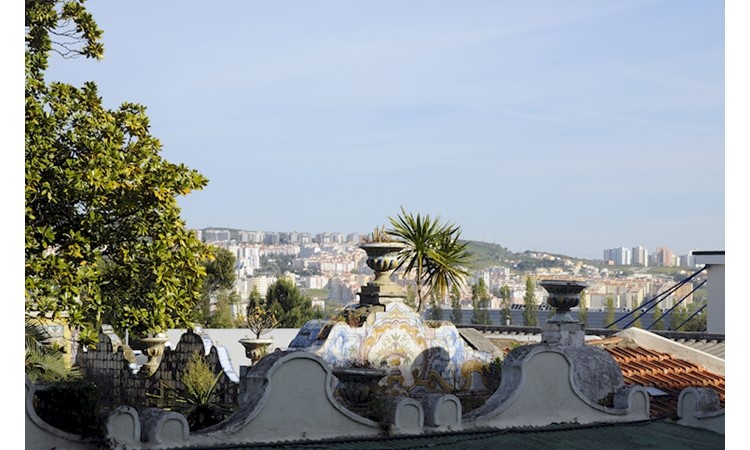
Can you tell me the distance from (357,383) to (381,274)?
111 inches

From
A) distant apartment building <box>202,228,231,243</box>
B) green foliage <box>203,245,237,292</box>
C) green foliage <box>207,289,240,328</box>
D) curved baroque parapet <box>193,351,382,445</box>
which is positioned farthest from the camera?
distant apartment building <box>202,228,231,243</box>

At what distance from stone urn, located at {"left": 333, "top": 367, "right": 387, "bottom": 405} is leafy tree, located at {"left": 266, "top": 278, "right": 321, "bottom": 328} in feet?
127

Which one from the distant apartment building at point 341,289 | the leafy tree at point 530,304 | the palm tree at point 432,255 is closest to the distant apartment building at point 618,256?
the distant apartment building at point 341,289

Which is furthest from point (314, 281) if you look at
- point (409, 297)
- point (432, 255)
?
point (432, 255)

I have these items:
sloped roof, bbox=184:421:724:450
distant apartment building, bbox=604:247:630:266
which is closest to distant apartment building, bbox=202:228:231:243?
distant apartment building, bbox=604:247:630:266

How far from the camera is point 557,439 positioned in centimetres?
1183

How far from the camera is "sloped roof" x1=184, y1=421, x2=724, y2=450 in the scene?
34.9 ft

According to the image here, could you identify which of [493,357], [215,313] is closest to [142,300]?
[493,357]

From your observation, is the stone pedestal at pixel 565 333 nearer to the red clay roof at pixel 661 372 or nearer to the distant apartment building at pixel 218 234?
the red clay roof at pixel 661 372

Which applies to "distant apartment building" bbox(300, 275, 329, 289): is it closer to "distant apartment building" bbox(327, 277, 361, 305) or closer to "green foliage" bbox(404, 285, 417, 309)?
"distant apartment building" bbox(327, 277, 361, 305)

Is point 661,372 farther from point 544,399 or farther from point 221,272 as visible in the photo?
point 221,272

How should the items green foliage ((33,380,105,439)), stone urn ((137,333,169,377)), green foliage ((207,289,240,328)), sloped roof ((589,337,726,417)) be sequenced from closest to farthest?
green foliage ((33,380,105,439)) < sloped roof ((589,337,726,417)) < stone urn ((137,333,169,377)) < green foliage ((207,289,240,328))

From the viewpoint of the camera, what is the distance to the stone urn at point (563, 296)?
15567 mm

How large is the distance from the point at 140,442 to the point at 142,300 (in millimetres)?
6980
